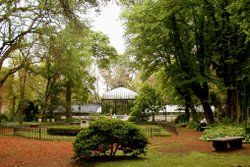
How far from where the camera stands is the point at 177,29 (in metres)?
29.4

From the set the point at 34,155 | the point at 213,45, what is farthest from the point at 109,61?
the point at 34,155

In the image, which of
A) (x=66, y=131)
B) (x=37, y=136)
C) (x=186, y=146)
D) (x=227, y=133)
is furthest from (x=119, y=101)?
(x=186, y=146)

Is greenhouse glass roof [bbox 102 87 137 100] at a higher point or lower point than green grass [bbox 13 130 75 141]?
higher

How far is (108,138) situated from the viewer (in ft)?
43.3

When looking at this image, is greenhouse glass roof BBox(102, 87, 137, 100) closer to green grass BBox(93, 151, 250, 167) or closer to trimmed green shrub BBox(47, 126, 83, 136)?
trimmed green shrub BBox(47, 126, 83, 136)

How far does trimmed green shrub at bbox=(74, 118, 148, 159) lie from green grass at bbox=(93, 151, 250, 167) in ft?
1.78

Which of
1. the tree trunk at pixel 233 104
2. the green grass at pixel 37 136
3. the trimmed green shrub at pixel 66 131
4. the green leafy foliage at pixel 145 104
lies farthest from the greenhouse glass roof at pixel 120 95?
the tree trunk at pixel 233 104

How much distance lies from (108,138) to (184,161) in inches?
114

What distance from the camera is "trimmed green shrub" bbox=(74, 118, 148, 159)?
13.0 meters

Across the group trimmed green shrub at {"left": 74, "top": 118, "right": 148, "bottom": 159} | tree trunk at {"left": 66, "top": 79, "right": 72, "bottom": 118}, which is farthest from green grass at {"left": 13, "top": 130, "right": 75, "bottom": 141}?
tree trunk at {"left": 66, "top": 79, "right": 72, "bottom": 118}

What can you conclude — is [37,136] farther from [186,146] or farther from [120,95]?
[120,95]

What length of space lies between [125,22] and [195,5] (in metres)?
11.7

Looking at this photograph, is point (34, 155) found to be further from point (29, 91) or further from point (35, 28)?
point (29, 91)

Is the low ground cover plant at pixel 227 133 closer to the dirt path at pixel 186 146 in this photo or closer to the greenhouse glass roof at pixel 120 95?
the dirt path at pixel 186 146
